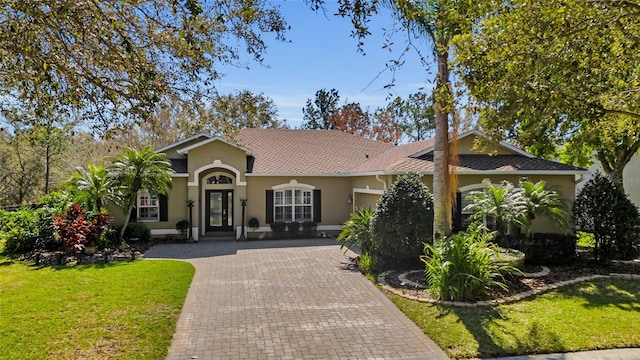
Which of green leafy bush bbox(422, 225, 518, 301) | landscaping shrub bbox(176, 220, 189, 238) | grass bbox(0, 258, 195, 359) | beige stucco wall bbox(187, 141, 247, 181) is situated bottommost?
grass bbox(0, 258, 195, 359)

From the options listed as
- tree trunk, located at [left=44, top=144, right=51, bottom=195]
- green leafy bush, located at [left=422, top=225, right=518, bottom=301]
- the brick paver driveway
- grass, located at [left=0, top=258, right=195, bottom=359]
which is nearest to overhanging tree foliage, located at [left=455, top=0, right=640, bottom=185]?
green leafy bush, located at [left=422, top=225, right=518, bottom=301]

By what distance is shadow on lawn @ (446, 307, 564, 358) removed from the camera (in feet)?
22.5

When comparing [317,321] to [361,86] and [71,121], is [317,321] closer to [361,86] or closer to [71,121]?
[361,86]

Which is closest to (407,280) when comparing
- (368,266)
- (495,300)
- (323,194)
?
(368,266)

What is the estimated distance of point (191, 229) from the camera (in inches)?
768

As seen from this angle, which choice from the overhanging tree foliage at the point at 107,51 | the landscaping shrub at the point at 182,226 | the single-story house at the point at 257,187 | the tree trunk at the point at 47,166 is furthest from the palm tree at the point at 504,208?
the tree trunk at the point at 47,166

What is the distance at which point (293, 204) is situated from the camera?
20578 millimetres

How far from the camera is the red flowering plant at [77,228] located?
14.2m

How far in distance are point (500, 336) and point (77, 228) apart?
13800 millimetres

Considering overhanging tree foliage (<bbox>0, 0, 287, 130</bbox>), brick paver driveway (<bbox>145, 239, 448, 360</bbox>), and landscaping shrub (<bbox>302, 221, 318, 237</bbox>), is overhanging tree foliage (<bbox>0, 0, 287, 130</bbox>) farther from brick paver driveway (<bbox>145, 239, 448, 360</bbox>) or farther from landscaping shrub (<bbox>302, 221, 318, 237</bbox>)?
landscaping shrub (<bbox>302, 221, 318, 237</bbox>)

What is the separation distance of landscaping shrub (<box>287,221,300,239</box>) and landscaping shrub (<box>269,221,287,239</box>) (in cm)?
22

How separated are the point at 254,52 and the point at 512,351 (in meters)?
6.79

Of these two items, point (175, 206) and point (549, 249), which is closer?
point (549, 249)

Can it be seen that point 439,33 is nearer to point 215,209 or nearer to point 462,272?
point 462,272
